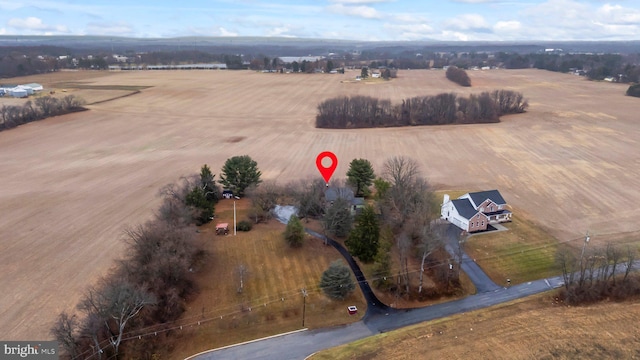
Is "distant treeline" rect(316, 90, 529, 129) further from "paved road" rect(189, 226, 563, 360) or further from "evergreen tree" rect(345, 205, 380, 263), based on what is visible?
"paved road" rect(189, 226, 563, 360)

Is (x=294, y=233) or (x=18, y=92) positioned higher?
(x=18, y=92)

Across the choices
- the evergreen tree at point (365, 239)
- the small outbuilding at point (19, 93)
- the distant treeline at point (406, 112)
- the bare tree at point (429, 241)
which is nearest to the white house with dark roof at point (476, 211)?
the bare tree at point (429, 241)

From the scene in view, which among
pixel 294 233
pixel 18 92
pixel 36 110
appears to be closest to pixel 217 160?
pixel 294 233

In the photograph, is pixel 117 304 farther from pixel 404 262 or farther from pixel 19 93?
pixel 19 93

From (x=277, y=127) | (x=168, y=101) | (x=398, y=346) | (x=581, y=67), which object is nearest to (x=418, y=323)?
(x=398, y=346)

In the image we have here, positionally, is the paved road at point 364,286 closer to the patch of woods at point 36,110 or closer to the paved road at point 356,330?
the paved road at point 356,330

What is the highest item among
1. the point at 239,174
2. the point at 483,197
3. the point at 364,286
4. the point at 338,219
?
the point at 239,174
